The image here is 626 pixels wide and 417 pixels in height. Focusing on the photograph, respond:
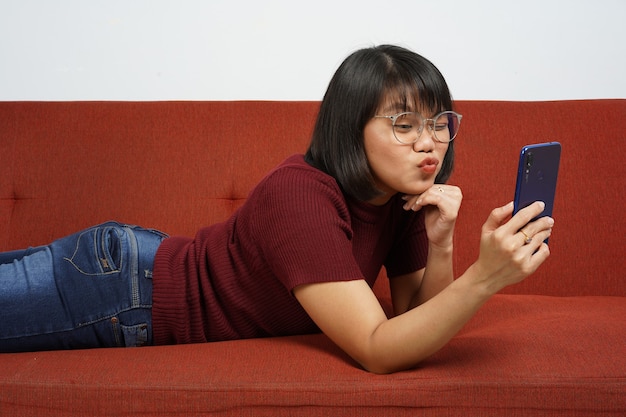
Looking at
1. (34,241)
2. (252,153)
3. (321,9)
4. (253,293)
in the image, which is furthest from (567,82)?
(34,241)

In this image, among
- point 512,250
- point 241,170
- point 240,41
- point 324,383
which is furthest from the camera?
point 240,41

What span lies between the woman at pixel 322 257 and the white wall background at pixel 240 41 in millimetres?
886

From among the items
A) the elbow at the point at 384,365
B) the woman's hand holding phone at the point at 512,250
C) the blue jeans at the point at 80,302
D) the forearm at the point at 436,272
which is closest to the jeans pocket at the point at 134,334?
the blue jeans at the point at 80,302

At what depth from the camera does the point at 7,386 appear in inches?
53.4

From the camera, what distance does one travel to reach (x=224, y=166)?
80.7 inches

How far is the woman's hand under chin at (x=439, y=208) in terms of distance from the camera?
1.50 metres

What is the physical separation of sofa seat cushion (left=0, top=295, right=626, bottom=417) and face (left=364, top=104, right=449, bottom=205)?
30cm

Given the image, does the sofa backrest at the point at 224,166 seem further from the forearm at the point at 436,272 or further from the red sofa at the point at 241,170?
the forearm at the point at 436,272

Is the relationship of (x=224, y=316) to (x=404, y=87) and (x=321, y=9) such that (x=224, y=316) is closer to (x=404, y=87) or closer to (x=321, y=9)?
(x=404, y=87)

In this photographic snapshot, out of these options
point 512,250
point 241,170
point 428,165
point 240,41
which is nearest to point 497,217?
point 512,250

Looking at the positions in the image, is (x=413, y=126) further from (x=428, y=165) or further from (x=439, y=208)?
(x=439, y=208)

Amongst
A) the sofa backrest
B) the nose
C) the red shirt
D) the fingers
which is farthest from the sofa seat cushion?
the sofa backrest

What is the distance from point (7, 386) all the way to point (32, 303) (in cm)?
23

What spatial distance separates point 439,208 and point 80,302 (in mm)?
695
